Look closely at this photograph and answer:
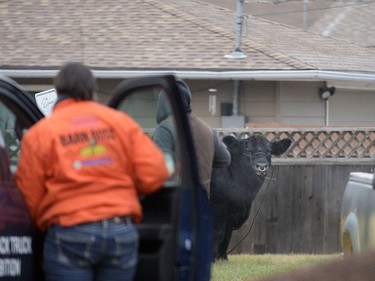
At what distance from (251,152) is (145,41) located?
7279mm

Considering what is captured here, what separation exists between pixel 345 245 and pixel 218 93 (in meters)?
9.92

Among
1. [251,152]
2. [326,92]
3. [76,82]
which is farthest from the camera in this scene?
[326,92]

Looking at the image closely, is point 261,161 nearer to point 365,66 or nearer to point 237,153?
point 237,153

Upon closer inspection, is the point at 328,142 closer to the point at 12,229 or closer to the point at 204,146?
the point at 204,146

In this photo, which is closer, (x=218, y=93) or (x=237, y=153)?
(x=237, y=153)

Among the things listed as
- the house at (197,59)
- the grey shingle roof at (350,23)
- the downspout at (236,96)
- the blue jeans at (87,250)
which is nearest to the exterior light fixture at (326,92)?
the house at (197,59)

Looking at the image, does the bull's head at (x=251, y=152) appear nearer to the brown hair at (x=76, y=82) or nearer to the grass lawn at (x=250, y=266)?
the grass lawn at (x=250, y=266)

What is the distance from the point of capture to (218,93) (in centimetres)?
1828

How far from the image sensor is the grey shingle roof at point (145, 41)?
17.9 metres

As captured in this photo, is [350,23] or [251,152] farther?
[350,23]

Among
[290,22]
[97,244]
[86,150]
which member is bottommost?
[290,22]

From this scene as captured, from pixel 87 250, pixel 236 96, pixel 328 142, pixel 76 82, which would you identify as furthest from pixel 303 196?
pixel 87 250

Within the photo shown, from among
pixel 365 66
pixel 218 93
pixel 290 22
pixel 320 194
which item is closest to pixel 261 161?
pixel 320 194

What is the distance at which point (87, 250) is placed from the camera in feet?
16.1
